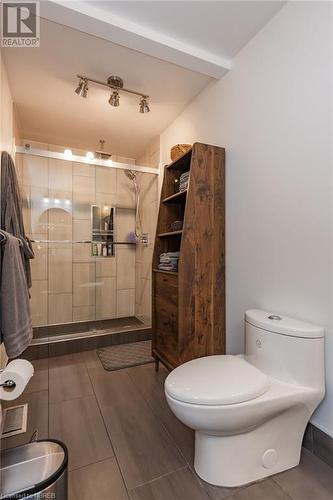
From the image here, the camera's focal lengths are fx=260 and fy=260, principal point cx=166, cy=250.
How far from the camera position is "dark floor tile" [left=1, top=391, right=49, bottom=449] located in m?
1.33

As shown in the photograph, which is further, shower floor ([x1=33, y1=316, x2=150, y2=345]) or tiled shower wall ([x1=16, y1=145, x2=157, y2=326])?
tiled shower wall ([x1=16, y1=145, x2=157, y2=326])

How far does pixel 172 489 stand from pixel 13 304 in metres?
1.04

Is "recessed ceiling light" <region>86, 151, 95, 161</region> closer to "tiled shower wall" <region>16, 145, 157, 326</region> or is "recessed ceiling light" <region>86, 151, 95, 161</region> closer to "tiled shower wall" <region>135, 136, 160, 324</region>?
"tiled shower wall" <region>16, 145, 157, 326</region>

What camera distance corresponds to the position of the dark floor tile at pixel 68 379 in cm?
179

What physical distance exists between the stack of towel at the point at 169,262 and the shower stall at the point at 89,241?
100cm

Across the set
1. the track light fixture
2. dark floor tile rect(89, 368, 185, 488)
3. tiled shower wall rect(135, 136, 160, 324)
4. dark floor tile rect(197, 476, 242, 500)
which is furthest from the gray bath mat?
the track light fixture

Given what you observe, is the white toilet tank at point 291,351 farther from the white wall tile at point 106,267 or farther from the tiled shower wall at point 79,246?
the white wall tile at point 106,267

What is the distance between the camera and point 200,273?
1.78 m

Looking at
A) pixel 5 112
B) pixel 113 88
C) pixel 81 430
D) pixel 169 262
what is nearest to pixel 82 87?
pixel 113 88

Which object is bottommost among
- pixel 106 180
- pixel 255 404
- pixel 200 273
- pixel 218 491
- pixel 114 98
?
pixel 218 491

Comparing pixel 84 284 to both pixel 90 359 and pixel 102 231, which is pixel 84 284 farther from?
pixel 90 359

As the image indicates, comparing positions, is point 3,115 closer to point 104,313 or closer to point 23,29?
point 23,29

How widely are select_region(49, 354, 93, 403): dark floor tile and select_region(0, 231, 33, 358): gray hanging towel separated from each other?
0.74m

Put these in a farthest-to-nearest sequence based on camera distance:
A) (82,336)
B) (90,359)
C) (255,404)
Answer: (82,336), (90,359), (255,404)
